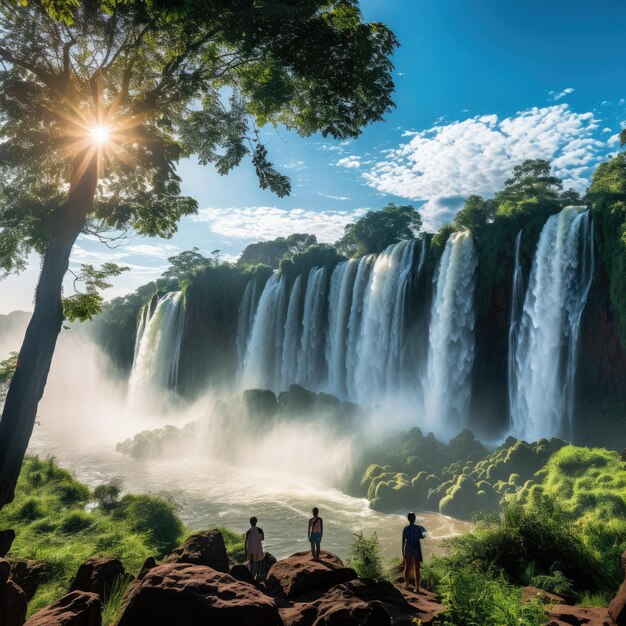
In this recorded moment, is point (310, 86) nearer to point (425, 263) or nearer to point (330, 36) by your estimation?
point (330, 36)

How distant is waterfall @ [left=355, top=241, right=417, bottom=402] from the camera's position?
29.8 metres

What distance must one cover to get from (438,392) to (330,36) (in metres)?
21.9

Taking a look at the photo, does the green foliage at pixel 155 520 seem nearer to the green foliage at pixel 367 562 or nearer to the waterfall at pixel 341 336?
the green foliage at pixel 367 562

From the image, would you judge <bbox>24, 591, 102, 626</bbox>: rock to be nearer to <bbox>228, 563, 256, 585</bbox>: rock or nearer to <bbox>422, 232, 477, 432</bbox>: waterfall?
<bbox>228, 563, 256, 585</bbox>: rock

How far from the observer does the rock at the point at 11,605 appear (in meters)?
4.85

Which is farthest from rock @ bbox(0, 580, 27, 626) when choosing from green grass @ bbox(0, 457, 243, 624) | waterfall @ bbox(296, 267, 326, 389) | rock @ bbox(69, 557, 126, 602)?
waterfall @ bbox(296, 267, 326, 389)

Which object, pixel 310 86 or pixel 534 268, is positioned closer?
pixel 310 86

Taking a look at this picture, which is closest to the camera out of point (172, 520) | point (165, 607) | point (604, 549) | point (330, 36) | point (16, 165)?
point (165, 607)

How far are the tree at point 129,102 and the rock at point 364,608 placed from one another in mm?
6697

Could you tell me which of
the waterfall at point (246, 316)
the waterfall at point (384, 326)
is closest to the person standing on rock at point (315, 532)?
the waterfall at point (384, 326)

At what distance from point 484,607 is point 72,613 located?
13.7ft

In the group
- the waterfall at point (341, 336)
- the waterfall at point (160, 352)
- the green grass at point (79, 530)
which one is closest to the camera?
the green grass at point (79, 530)

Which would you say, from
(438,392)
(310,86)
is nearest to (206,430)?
(438,392)

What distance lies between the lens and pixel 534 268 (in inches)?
933
